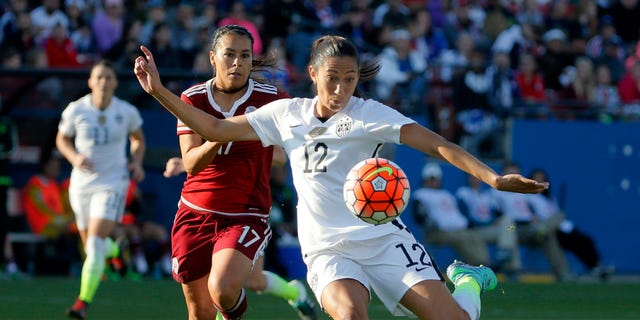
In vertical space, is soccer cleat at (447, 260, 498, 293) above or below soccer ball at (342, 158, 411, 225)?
below

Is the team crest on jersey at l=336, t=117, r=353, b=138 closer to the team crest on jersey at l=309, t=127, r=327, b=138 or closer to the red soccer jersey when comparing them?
the team crest on jersey at l=309, t=127, r=327, b=138

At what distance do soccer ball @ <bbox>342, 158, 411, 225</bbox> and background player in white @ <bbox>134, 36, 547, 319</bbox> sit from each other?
214 millimetres

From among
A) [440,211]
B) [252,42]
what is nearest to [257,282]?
[252,42]

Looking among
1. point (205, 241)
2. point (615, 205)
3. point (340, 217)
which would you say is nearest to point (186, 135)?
point (205, 241)

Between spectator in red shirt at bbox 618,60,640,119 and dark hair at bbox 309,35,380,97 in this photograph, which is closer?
dark hair at bbox 309,35,380,97

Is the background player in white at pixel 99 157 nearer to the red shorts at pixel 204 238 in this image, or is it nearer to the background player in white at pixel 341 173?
the red shorts at pixel 204 238

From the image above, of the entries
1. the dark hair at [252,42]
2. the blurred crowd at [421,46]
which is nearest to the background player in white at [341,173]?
the dark hair at [252,42]

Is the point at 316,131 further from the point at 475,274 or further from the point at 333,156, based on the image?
the point at 475,274

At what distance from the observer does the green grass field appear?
11969 millimetres

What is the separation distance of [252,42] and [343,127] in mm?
1655

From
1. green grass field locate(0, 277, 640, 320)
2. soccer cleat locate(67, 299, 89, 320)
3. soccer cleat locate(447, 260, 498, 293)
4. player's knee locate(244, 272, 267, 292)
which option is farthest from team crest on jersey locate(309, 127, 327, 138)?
soccer cleat locate(67, 299, 89, 320)

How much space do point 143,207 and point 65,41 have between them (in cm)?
250

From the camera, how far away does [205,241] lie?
835 centimetres

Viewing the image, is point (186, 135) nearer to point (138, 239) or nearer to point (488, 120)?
point (138, 239)
